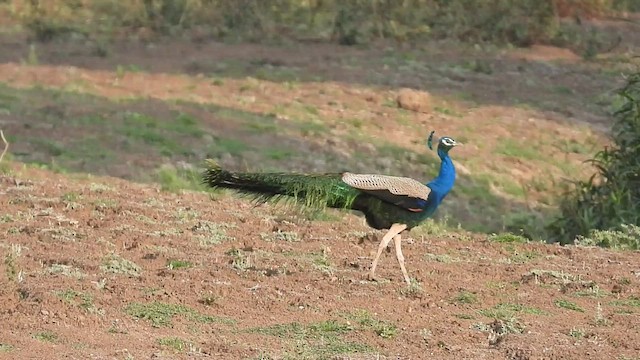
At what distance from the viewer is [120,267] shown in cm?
930

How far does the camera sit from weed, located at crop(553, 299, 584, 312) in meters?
8.99

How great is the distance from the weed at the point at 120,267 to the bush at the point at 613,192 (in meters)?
5.31

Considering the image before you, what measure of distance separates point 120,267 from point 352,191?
1689 mm

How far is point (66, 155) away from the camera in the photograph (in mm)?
14961

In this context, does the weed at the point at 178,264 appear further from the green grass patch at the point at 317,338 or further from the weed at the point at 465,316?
the weed at the point at 465,316

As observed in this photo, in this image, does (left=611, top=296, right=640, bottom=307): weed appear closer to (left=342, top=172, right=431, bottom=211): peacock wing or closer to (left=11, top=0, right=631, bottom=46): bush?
(left=342, top=172, right=431, bottom=211): peacock wing

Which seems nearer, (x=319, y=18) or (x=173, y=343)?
(x=173, y=343)

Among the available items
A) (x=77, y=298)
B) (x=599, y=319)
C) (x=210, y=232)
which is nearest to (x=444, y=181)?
(x=599, y=319)

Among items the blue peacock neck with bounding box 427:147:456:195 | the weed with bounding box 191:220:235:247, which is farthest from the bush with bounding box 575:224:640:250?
the weed with bounding box 191:220:235:247

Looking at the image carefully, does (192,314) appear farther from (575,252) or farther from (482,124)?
(482,124)

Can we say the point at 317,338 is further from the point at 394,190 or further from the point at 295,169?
the point at 295,169

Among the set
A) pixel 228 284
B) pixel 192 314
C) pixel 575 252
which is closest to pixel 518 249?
pixel 575 252

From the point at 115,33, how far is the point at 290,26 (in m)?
3.40

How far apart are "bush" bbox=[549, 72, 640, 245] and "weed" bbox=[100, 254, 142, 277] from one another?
17.4ft
